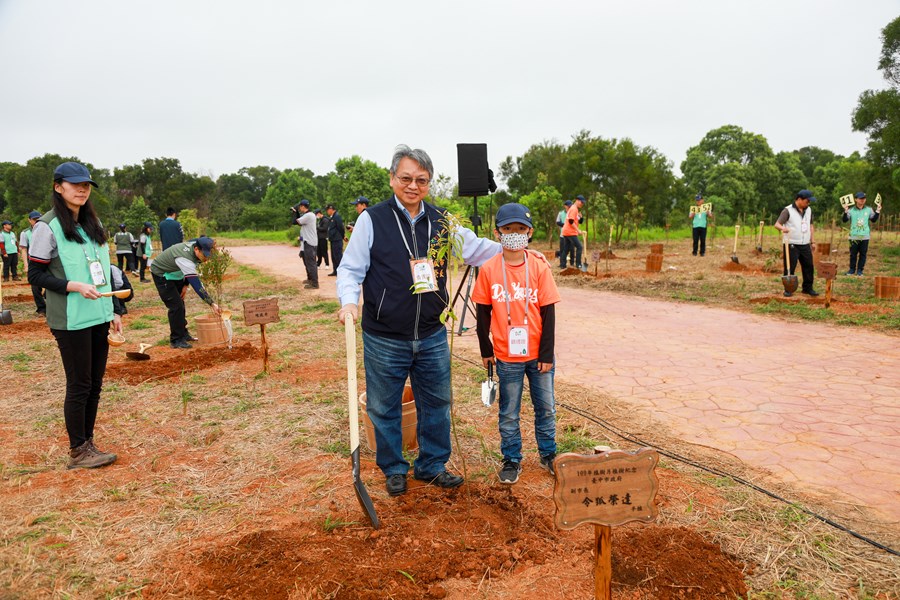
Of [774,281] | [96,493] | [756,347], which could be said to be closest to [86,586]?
[96,493]

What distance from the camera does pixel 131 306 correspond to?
12062 millimetres

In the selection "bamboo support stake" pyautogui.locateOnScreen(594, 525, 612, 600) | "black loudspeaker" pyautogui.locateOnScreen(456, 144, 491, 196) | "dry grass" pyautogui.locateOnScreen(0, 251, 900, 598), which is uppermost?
"black loudspeaker" pyautogui.locateOnScreen(456, 144, 491, 196)

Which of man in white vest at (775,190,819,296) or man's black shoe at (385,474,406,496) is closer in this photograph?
man's black shoe at (385,474,406,496)

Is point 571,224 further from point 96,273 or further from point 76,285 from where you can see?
point 76,285

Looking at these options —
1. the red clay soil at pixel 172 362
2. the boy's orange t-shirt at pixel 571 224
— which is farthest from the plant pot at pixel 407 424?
the boy's orange t-shirt at pixel 571 224

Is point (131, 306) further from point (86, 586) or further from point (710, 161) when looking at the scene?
point (710, 161)

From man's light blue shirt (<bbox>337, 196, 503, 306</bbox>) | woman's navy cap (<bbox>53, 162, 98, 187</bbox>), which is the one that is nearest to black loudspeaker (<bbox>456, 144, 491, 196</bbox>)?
man's light blue shirt (<bbox>337, 196, 503, 306</bbox>)

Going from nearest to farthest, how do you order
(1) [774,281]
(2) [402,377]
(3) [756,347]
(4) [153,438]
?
(2) [402,377], (4) [153,438], (3) [756,347], (1) [774,281]

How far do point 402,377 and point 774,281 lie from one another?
36.3 feet

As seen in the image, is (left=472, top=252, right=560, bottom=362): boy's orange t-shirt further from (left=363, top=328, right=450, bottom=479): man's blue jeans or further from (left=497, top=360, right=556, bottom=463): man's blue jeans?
(left=363, top=328, right=450, bottom=479): man's blue jeans

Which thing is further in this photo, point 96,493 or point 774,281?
point 774,281

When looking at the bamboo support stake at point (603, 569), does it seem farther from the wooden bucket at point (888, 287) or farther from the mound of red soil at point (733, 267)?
the mound of red soil at point (733, 267)

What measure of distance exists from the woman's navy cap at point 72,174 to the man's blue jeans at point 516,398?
112 inches

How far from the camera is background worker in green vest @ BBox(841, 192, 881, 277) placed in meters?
12.2
